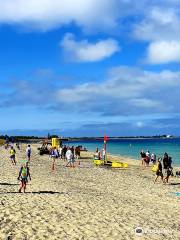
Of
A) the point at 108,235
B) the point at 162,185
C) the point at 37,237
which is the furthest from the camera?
the point at 162,185

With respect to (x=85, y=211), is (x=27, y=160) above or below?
above

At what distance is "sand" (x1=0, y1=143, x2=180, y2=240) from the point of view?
42.5 feet

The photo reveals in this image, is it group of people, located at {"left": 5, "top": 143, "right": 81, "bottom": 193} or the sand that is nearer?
the sand

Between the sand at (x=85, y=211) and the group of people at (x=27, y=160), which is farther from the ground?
the group of people at (x=27, y=160)

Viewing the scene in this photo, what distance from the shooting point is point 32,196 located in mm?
18234

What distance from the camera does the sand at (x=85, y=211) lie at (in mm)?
12961

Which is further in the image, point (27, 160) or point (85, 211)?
point (27, 160)

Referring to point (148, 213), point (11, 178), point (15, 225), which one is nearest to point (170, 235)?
point (148, 213)

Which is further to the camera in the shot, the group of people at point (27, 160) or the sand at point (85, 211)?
the group of people at point (27, 160)

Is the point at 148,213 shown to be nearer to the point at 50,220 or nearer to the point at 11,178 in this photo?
the point at 50,220

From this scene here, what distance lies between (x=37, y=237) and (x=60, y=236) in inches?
26.9

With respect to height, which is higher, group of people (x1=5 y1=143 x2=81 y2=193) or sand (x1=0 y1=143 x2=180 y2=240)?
group of people (x1=5 y1=143 x2=81 y2=193)

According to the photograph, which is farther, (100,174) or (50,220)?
(100,174)

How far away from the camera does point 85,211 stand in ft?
52.3
